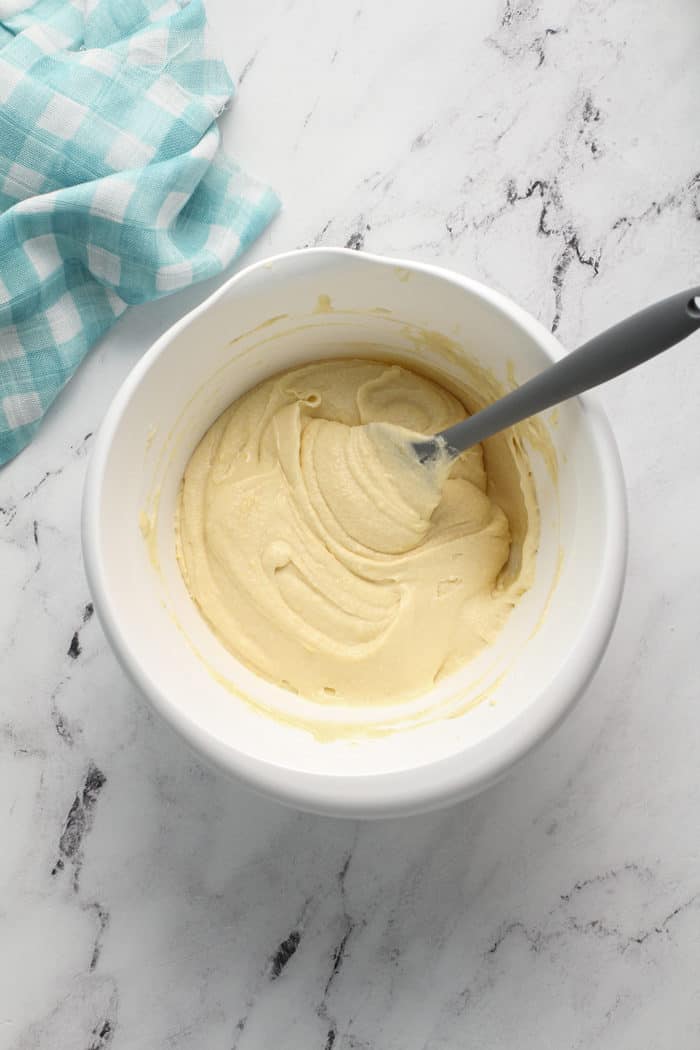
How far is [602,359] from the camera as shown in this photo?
741mm

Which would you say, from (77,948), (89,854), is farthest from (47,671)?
(77,948)

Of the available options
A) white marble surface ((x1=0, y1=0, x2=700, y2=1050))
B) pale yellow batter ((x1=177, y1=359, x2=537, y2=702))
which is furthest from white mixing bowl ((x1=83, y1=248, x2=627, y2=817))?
white marble surface ((x1=0, y1=0, x2=700, y2=1050))

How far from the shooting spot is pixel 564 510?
2.91 ft

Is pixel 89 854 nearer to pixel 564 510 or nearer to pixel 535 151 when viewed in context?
pixel 564 510

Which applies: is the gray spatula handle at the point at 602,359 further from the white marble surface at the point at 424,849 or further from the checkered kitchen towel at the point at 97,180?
the checkered kitchen towel at the point at 97,180

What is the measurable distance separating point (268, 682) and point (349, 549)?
6.2 inches

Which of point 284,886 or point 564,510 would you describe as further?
point 284,886

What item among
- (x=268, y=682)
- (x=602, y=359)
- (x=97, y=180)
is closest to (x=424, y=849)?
(x=268, y=682)

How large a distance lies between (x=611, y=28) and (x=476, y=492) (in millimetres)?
585

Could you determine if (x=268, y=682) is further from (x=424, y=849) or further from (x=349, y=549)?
(x=424, y=849)

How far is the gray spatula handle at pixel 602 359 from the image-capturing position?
27.0 inches

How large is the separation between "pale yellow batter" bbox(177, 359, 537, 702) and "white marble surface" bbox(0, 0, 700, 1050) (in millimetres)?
187

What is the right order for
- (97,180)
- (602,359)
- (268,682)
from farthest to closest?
1. (97,180)
2. (268,682)
3. (602,359)

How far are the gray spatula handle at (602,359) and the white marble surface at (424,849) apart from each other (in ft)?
0.94
